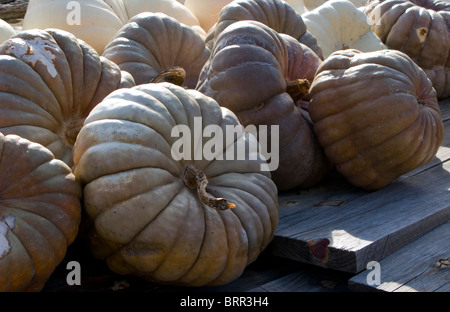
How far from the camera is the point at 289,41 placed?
295 centimetres

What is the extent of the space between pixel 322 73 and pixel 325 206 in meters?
0.65

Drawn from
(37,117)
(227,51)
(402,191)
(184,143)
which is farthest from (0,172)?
(402,191)

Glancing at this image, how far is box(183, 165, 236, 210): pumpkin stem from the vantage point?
1788 mm

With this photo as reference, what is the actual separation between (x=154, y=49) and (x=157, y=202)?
1315mm

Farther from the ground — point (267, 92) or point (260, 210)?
point (267, 92)

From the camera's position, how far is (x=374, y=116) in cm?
257

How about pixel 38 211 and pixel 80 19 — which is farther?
pixel 80 19

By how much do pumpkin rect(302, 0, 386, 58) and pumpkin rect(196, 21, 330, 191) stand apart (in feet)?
4.23

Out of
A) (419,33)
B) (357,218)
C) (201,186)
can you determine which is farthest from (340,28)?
(201,186)

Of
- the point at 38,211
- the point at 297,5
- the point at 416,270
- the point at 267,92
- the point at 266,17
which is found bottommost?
the point at 416,270

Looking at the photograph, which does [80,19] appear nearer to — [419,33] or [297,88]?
[297,88]

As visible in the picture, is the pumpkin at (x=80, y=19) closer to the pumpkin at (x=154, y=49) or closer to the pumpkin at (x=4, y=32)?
the pumpkin at (x=4, y=32)

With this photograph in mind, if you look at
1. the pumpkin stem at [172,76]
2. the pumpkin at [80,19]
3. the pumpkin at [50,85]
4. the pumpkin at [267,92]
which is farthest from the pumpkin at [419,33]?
the pumpkin at [50,85]

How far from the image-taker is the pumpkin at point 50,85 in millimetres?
2086
